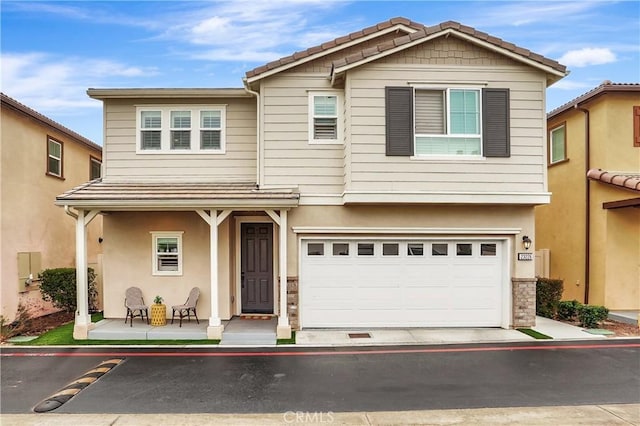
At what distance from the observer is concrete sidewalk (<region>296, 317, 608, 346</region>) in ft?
29.3

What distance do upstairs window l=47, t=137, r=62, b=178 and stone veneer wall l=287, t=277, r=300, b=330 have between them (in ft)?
27.8

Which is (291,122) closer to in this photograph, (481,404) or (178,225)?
(178,225)

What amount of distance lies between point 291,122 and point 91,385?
6769 mm

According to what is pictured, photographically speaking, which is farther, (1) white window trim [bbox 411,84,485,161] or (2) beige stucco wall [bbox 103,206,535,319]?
(2) beige stucco wall [bbox 103,206,535,319]

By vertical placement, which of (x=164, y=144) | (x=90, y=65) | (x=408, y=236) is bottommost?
(x=408, y=236)

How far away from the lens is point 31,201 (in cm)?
1156

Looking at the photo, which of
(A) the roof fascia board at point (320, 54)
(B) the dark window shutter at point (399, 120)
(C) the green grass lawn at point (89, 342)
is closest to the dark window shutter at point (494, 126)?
(B) the dark window shutter at point (399, 120)

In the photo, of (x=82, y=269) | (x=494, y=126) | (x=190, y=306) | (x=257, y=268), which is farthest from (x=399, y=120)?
(x=82, y=269)

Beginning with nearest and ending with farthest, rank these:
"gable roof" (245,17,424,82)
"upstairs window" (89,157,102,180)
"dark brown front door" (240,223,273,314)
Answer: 1. "gable roof" (245,17,424,82)
2. "dark brown front door" (240,223,273,314)
3. "upstairs window" (89,157,102,180)

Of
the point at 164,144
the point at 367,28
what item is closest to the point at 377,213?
the point at 367,28

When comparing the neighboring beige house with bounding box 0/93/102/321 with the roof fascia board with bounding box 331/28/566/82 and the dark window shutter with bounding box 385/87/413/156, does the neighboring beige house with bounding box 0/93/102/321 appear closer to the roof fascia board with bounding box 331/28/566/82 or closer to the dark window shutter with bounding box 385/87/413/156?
the roof fascia board with bounding box 331/28/566/82

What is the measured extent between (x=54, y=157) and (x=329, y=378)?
11.3 metres

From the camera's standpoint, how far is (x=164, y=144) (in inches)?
433

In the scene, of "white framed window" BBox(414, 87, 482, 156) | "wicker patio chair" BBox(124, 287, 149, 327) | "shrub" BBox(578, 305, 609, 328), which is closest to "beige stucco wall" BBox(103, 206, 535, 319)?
"wicker patio chair" BBox(124, 287, 149, 327)
